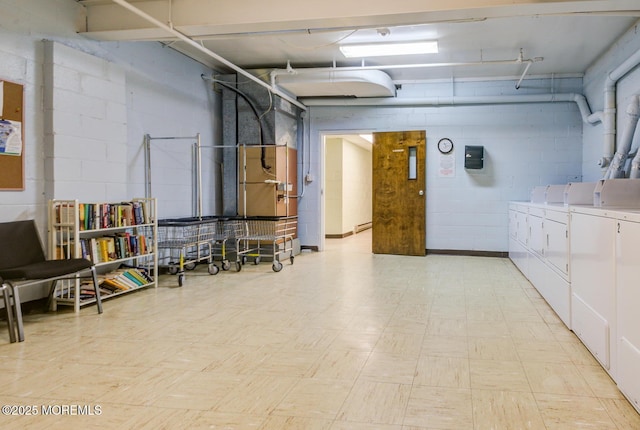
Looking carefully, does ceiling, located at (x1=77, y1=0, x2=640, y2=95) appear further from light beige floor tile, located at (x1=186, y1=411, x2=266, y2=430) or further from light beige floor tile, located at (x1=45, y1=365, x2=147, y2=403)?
light beige floor tile, located at (x1=186, y1=411, x2=266, y2=430)

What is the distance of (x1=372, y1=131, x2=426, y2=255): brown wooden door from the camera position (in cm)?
780

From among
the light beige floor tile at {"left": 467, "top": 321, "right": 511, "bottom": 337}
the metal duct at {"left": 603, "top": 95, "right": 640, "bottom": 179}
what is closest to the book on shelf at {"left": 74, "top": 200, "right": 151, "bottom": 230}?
the light beige floor tile at {"left": 467, "top": 321, "right": 511, "bottom": 337}

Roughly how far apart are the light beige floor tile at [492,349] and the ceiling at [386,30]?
2.59m

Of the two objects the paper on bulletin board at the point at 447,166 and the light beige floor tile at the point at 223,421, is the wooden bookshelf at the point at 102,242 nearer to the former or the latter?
the light beige floor tile at the point at 223,421

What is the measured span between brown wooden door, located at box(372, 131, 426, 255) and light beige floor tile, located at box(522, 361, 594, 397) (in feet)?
16.5

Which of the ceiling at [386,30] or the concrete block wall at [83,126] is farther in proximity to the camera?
the concrete block wall at [83,126]

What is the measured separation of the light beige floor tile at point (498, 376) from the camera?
2441mm

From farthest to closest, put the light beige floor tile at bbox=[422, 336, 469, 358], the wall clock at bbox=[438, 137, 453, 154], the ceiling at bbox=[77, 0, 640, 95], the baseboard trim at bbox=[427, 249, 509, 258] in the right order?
the wall clock at bbox=[438, 137, 453, 154]
the baseboard trim at bbox=[427, 249, 509, 258]
the ceiling at bbox=[77, 0, 640, 95]
the light beige floor tile at bbox=[422, 336, 469, 358]

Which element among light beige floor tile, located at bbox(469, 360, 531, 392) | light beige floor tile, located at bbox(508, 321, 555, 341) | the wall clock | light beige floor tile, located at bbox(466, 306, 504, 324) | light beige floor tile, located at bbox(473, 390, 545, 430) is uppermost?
the wall clock

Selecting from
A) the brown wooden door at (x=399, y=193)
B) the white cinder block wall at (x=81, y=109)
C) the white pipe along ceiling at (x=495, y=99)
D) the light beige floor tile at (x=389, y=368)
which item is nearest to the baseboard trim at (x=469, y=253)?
the brown wooden door at (x=399, y=193)

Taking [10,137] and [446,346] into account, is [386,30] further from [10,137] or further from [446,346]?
[10,137]

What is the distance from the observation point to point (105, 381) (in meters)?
2.52

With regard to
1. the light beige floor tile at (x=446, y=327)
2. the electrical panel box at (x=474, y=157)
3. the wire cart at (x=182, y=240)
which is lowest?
the light beige floor tile at (x=446, y=327)

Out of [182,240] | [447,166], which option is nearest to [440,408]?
[182,240]
